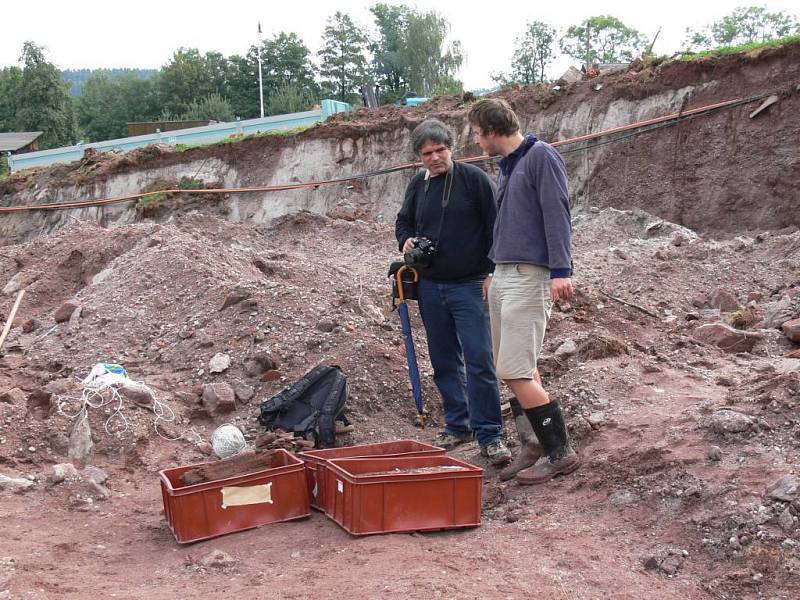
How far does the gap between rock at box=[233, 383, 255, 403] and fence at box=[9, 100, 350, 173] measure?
51.6ft

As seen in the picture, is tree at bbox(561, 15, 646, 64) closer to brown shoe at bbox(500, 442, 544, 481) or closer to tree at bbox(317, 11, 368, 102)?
tree at bbox(317, 11, 368, 102)

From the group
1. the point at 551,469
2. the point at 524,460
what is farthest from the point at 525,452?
the point at 551,469

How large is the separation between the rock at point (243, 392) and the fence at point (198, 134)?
15735 mm

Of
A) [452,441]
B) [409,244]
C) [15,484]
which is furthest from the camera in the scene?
[452,441]

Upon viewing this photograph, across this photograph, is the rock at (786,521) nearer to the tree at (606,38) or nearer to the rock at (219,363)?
the rock at (219,363)

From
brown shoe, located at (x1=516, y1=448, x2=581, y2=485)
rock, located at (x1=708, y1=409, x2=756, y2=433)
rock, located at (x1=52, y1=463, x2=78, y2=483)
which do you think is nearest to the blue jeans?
brown shoe, located at (x1=516, y1=448, x2=581, y2=485)

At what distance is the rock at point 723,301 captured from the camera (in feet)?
27.0

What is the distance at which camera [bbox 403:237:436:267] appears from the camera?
4.77m

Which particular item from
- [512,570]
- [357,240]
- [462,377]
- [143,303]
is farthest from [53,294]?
[512,570]

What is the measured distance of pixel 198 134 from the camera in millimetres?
22734

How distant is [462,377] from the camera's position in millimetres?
5125

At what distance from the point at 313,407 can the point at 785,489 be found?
114 inches

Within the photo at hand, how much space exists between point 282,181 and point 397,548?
15.3 m

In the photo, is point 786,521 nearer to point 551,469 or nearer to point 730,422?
point 730,422
